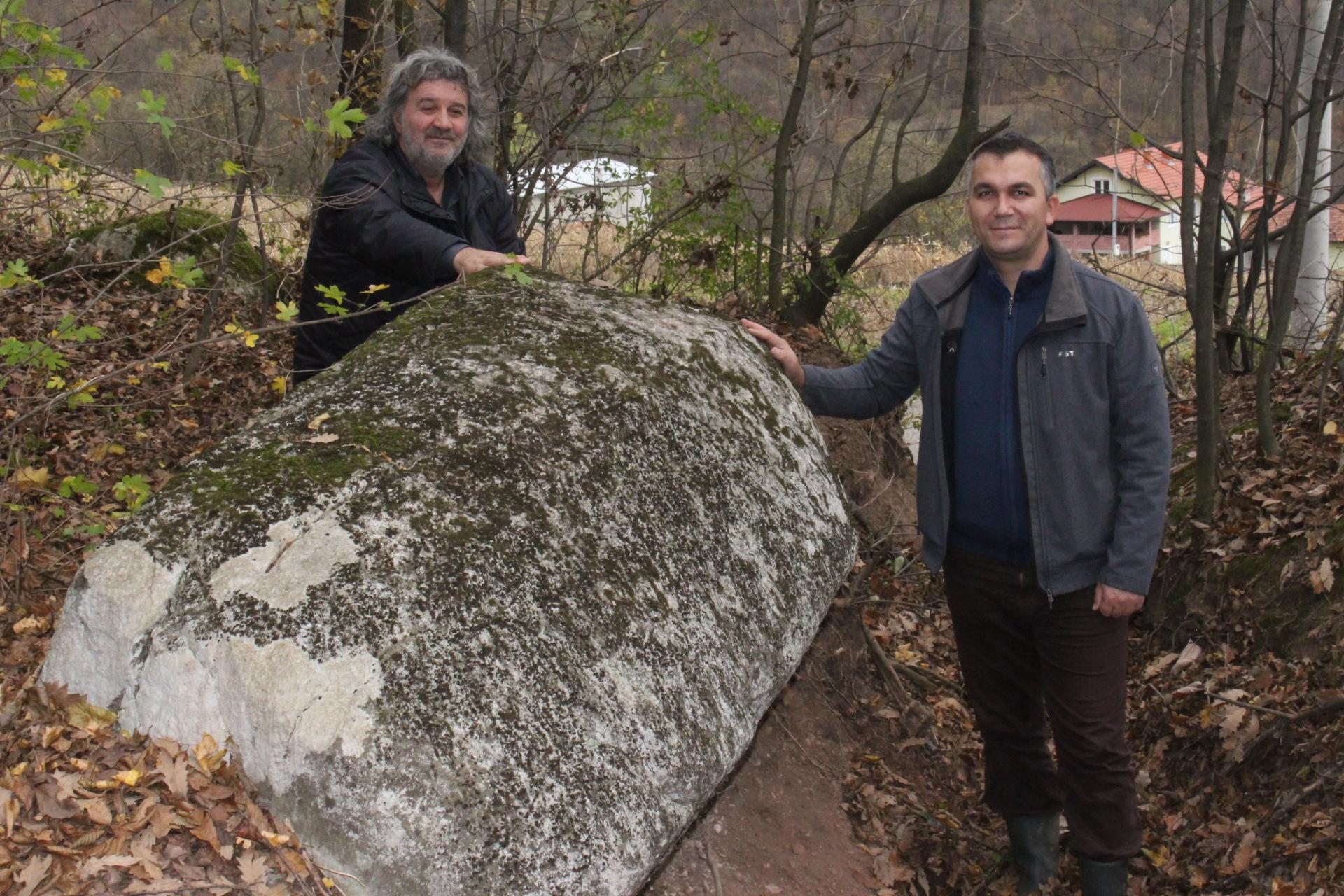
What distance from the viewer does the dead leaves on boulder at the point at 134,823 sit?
2.27 meters

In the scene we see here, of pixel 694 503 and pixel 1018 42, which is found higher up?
pixel 1018 42

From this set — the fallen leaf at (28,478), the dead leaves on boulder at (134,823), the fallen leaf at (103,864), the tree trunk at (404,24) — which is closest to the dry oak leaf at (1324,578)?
the dead leaves on boulder at (134,823)

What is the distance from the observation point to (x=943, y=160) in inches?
312

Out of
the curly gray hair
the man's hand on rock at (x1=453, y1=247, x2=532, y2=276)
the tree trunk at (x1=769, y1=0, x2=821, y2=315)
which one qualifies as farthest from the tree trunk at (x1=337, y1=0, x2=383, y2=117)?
the man's hand on rock at (x1=453, y1=247, x2=532, y2=276)

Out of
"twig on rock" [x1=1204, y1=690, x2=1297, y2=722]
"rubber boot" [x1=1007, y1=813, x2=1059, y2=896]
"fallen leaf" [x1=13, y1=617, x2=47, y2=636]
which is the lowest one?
"rubber boot" [x1=1007, y1=813, x2=1059, y2=896]

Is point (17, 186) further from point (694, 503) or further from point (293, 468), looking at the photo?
point (694, 503)

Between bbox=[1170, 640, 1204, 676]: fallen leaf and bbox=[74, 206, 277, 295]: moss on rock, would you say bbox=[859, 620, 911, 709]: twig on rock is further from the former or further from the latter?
bbox=[74, 206, 277, 295]: moss on rock

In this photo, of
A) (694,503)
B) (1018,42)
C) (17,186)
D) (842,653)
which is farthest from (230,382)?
(1018,42)

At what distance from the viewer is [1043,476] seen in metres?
3.41

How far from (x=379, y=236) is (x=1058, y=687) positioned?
274 cm

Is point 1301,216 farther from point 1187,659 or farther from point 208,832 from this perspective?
point 208,832

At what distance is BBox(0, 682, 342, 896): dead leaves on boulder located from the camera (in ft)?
7.45

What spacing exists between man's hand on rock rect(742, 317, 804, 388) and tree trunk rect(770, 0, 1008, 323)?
3988 millimetres

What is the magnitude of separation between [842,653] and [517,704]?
9.18 ft
